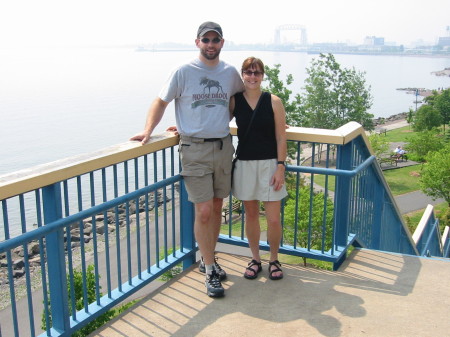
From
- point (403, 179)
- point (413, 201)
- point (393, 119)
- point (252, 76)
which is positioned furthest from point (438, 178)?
point (393, 119)

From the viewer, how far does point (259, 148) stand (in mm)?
3840

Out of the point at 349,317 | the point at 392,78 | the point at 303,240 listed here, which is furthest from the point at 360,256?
the point at 392,78

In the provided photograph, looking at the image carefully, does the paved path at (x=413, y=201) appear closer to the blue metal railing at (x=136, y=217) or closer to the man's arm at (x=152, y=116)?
the blue metal railing at (x=136, y=217)

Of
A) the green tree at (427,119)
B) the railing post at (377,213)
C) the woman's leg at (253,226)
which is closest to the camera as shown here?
the woman's leg at (253,226)

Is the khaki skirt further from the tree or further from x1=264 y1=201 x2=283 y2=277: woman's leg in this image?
the tree

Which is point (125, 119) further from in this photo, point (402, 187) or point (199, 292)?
point (199, 292)

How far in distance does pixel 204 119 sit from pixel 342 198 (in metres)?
1.43

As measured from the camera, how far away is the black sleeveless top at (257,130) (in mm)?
3748

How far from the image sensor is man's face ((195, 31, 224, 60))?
3.55m

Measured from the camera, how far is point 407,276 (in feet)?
14.0

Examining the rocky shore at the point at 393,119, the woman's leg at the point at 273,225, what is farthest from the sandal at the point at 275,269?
the rocky shore at the point at 393,119

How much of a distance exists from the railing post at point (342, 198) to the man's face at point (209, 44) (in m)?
1.35

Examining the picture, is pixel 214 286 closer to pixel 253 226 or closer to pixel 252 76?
pixel 253 226

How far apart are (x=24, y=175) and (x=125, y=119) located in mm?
57095
